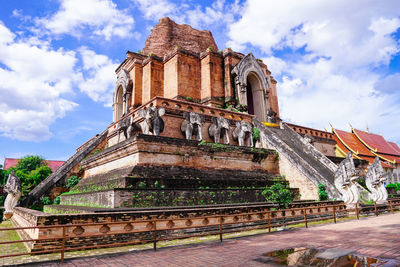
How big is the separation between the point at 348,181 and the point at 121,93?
1768 cm

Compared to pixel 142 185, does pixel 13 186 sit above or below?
above

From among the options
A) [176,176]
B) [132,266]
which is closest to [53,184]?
[176,176]

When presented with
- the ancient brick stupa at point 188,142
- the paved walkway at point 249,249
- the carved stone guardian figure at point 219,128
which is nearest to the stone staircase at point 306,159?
the ancient brick stupa at point 188,142

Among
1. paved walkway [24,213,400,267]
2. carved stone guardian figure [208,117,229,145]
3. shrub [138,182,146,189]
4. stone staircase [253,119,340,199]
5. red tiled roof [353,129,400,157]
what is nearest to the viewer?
paved walkway [24,213,400,267]

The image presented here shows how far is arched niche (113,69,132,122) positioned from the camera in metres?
20.6

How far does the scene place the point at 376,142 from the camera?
34750 millimetres

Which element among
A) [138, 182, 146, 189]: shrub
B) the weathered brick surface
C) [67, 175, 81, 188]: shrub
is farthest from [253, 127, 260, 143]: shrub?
[67, 175, 81, 188]: shrub

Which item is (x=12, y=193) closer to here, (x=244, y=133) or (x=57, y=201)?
(x=57, y=201)

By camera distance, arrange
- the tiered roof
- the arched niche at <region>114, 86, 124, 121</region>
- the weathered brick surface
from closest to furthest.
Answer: the weathered brick surface → the arched niche at <region>114, 86, 124, 121</region> → the tiered roof

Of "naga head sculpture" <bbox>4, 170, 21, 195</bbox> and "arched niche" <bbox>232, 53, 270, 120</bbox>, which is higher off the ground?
"arched niche" <bbox>232, 53, 270, 120</bbox>

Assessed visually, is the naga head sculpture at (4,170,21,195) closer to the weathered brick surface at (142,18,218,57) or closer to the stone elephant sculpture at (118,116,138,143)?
the stone elephant sculpture at (118,116,138,143)

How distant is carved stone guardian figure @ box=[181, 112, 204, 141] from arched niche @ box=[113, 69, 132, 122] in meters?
7.67

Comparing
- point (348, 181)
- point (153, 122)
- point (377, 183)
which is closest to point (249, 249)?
point (348, 181)

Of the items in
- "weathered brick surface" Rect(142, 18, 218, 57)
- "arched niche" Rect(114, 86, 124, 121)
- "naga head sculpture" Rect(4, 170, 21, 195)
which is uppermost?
"weathered brick surface" Rect(142, 18, 218, 57)
